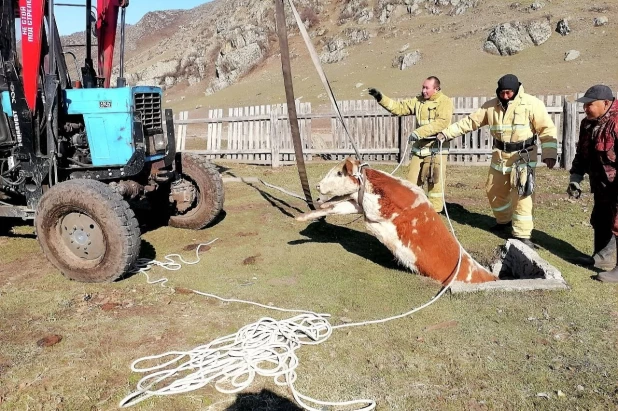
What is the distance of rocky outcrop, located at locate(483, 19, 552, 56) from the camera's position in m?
33.8

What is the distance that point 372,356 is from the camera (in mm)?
3447

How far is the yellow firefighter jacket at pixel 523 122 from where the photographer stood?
18.8 ft

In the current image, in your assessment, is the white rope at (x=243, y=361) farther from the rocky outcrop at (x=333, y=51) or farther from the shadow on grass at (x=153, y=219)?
the rocky outcrop at (x=333, y=51)

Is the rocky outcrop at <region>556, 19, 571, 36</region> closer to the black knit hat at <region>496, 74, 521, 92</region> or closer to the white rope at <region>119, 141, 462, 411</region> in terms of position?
the black knit hat at <region>496, 74, 521, 92</region>

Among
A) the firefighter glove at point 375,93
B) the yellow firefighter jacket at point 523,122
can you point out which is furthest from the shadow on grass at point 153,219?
the yellow firefighter jacket at point 523,122

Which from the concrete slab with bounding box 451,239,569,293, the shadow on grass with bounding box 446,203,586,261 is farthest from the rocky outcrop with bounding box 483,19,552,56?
the concrete slab with bounding box 451,239,569,293

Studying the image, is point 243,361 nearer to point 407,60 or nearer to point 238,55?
point 407,60

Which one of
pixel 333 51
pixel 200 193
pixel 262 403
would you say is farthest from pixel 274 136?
pixel 333 51

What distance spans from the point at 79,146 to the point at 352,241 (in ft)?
11.5

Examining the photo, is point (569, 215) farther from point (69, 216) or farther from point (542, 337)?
point (69, 216)

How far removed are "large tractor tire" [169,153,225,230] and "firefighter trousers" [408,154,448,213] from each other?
283 cm

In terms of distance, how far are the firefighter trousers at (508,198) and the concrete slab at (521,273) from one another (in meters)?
0.50

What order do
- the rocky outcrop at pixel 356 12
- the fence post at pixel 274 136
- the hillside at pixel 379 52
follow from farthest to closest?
the rocky outcrop at pixel 356 12 < the hillside at pixel 379 52 < the fence post at pixel 274 136

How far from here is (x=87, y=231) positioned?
4.97 m
